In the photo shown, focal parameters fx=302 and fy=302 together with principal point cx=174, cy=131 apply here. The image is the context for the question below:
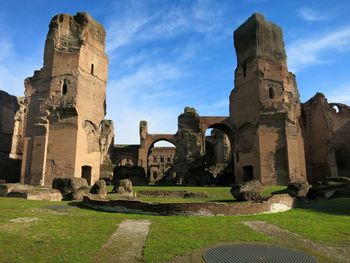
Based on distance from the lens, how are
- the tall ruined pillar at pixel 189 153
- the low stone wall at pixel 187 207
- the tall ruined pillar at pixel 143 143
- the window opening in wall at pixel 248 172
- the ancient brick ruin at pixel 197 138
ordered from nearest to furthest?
1. the low stone wall at pixel 187 207
2. the ancient brick ruin at pixel 197 138
3. the window opening in wall at pixel 248 172
4. the tall ruined pillar at pixel 189 153
5. the tall ruined pillar at pixel 143 143

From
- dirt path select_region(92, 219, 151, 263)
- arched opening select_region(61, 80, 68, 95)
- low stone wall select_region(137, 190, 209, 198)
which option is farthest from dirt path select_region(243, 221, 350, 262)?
arched opening select_region(61, 80, 68, 95)

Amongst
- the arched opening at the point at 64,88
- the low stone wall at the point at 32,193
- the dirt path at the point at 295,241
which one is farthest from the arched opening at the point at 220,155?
the dirt path at the point at 295,241

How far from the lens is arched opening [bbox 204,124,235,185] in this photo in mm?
30125

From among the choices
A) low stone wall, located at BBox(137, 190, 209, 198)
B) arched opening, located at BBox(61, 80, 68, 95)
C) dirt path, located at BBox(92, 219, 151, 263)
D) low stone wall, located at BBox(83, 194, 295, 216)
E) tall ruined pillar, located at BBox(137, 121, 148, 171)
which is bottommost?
dirt path, located at BBox(92, 219, 151, 263)

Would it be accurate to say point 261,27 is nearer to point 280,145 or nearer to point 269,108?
point 269,108

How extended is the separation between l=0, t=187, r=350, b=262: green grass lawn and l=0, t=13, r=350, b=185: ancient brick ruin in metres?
13.3

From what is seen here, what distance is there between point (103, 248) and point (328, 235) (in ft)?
15.9

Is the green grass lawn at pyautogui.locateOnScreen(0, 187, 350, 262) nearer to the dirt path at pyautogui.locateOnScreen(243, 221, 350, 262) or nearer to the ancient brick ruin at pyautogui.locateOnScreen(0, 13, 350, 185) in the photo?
the dirt path at pyautogui.locateOnScreen(243, 221, 350, 262)

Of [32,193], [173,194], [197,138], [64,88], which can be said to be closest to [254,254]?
[32,193]

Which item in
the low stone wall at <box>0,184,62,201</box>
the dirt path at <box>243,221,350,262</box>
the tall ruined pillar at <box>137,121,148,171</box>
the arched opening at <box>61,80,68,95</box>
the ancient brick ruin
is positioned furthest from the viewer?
the tall ruined pillar at <box>137,121,148,171</box>

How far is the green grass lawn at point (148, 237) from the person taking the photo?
489cm

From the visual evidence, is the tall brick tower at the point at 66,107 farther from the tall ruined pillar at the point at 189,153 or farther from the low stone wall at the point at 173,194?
the tall ruined pillar at the point at 189,153

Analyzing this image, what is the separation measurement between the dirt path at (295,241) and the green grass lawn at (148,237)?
0.23 meters

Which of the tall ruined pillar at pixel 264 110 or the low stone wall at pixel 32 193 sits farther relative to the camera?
the tall ruined pillar at pixel 264 110
